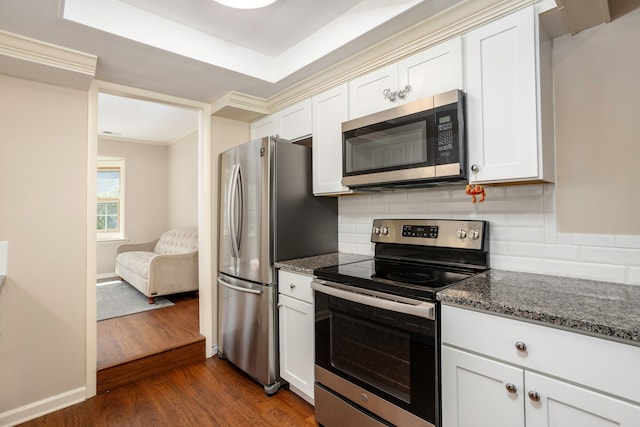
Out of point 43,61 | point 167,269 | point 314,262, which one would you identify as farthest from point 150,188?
point 314,262

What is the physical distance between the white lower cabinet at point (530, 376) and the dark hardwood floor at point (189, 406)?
107 cm

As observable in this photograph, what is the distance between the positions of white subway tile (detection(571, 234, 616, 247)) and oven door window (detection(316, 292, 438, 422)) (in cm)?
81

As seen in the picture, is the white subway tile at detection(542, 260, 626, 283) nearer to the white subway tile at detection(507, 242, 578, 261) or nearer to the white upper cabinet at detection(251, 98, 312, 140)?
the white subway tile at detection(507, 242, 578, 261)

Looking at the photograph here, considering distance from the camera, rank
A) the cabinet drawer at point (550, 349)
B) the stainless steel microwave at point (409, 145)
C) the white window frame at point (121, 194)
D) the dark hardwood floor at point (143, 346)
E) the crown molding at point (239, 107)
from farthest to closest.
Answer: the white window frame at point (121, 194)
the crown molding at point (239, 107)
the dark hardwood floor at point (143, 346)
the stainless steel microwave at point (409, 145)
the cabinet drawer at point (550, 349)

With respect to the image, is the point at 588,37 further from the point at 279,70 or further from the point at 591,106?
the point at 279,70

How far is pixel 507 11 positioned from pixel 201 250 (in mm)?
2695

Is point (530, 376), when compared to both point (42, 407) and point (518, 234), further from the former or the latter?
point (42, 407)

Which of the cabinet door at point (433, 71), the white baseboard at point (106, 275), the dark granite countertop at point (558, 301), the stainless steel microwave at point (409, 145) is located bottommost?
the white baseboard at point (106, 275)

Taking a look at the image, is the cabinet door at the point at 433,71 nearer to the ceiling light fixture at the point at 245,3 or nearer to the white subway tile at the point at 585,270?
the ceiling light fixture at the point at 245,3

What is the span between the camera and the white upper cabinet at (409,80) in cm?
163

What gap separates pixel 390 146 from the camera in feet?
6.01

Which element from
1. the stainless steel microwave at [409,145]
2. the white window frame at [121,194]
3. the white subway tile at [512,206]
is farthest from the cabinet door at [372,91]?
the white window frame at [121,194]

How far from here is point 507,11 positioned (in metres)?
1.45

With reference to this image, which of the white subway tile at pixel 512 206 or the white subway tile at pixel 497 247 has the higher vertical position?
the white subway tile at pixel 512 206
